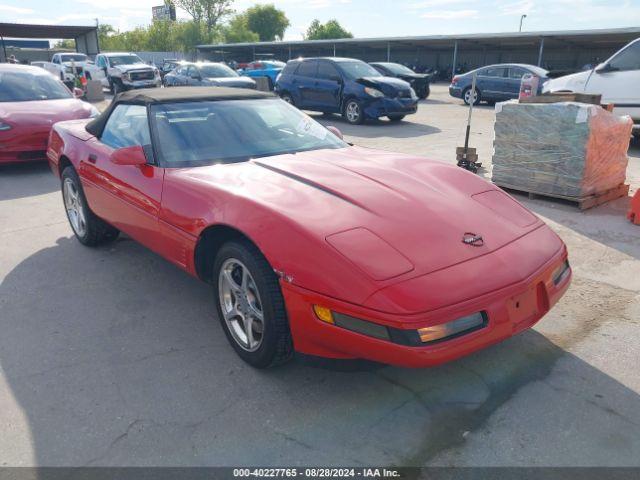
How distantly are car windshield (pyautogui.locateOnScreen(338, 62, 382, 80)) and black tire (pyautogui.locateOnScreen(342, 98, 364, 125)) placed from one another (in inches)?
25.0

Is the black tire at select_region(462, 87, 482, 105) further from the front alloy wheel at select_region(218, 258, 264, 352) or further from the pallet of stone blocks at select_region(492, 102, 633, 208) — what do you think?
the front alloy wheel at select_region(218, 258, 264, 352)

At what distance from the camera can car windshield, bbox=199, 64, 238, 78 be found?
1590cm

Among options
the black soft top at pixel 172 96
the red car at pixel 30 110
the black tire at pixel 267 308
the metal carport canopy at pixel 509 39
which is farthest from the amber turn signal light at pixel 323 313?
the metal carport canopy at pixel 509 39

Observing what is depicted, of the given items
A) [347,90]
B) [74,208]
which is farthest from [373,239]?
[347,90]

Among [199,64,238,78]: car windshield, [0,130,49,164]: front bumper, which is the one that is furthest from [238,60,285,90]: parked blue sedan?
[0,130,49,164]: front bumper

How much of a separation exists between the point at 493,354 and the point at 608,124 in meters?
3.91

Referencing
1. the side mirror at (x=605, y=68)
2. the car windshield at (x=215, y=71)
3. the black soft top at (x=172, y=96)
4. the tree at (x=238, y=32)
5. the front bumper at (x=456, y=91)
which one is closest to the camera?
the black soft top at (x=172, y=96)

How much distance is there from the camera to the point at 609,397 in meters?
2.37

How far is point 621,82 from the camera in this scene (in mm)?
8094

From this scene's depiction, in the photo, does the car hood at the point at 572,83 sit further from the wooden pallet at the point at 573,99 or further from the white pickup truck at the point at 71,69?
the white pickup truck at the point at 71,69

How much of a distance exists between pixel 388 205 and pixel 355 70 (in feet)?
36.0

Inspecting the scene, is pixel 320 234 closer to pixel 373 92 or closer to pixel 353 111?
pixel 373 92

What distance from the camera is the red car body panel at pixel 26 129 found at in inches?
275

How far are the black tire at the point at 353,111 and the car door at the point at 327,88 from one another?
29cm
